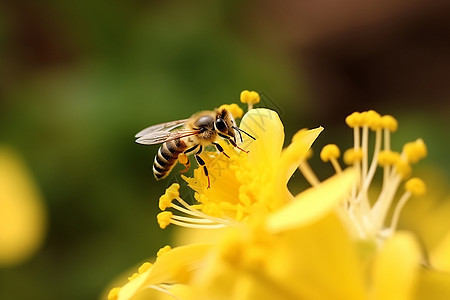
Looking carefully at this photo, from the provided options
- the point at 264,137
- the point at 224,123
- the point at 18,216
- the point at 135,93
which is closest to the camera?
the point at 264,137

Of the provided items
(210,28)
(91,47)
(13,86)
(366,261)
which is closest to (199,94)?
(210,28)

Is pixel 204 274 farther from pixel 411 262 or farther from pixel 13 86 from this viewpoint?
pixel 13 86

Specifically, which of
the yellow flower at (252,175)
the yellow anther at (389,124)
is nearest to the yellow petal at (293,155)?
the yellow flower at (252,175)

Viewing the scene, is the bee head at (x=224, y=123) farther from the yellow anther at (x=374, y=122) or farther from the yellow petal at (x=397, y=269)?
the yellow petal at (x=397, y=269)

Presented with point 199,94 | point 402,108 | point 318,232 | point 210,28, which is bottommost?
point 402,108

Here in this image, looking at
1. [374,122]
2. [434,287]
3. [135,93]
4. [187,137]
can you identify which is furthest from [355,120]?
[135,93]

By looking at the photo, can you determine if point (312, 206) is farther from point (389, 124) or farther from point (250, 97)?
point (250, 97)
